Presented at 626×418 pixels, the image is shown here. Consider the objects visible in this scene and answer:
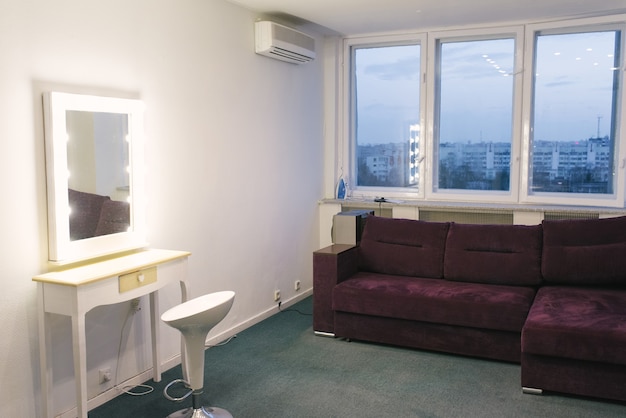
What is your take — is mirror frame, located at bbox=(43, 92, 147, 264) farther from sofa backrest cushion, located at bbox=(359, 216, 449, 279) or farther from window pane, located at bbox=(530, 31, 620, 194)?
window pane, located at bbox=(530, 31, 620, 194)

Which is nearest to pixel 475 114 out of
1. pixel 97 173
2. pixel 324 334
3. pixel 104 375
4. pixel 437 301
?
pixel 437 301

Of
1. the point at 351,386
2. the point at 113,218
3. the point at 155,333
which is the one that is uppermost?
the point at 113,218

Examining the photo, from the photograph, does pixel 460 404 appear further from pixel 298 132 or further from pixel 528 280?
pixel 298 132

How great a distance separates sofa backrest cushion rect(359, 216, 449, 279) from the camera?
4.34m

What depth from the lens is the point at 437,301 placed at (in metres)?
3.82

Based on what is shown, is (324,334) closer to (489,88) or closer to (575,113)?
(489,88)

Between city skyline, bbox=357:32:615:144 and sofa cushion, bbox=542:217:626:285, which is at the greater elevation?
city skyline, bbox=357:32:615:144

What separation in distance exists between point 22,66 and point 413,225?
2883mm

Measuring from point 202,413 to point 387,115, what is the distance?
364cm

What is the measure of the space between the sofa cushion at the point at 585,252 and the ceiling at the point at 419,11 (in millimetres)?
1646

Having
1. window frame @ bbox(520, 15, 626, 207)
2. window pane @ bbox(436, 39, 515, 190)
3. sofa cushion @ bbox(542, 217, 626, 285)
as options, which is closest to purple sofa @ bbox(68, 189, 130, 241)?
sofa cushion @ bbox(542, 217, 626, 285)

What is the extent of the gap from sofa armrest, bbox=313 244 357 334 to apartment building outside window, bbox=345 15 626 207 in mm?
1628

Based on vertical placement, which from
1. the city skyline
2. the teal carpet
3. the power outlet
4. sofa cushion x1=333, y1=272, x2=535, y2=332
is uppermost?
the city skyline

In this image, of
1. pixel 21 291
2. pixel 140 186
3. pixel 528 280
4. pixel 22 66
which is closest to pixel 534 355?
pixel 528 280
